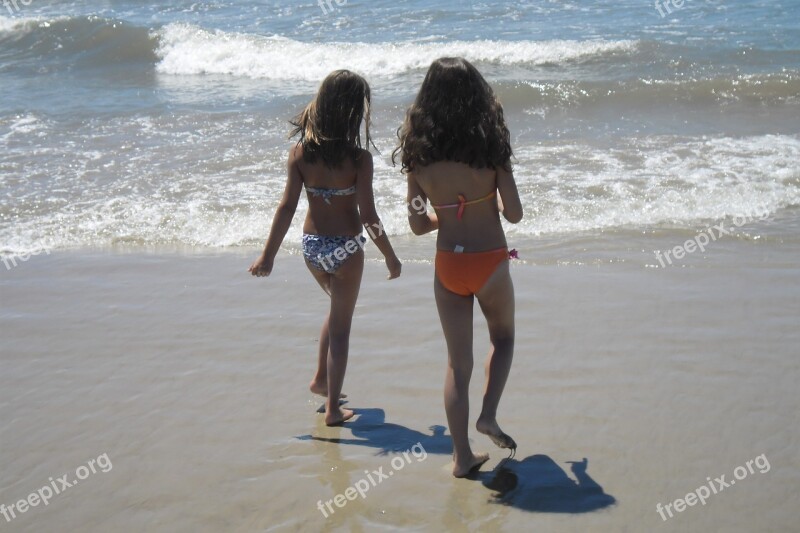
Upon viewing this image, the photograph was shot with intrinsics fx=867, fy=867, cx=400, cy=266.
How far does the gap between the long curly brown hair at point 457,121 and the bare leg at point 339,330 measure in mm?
841

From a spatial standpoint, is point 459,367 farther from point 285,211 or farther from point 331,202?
point 285,211

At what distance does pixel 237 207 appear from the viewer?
7.54m

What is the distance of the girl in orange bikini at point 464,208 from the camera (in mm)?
3219

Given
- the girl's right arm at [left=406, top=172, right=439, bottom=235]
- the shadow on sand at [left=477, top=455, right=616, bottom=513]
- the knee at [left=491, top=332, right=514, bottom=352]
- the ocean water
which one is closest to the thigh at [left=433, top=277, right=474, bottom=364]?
the knee at [left=491, top=332, right=514, bottom=352]

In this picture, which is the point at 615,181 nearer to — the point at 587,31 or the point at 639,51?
the point at 639,51

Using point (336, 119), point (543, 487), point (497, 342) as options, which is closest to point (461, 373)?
point (497, 342)

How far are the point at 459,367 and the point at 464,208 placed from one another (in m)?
0.65

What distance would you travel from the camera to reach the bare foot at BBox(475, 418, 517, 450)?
3.41 metres

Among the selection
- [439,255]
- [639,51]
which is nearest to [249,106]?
[639,51]

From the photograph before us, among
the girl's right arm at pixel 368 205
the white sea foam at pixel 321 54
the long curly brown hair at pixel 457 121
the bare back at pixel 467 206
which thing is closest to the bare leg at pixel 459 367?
the bare back at pixel 467 206

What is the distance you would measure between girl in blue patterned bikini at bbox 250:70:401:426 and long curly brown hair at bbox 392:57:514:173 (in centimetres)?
50

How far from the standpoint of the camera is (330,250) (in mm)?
3898

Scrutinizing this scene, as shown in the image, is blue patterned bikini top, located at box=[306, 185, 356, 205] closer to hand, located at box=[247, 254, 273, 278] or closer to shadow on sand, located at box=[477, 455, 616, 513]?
hand, located at box=[247, 254, 273, 278]

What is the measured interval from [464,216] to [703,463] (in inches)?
54.5
